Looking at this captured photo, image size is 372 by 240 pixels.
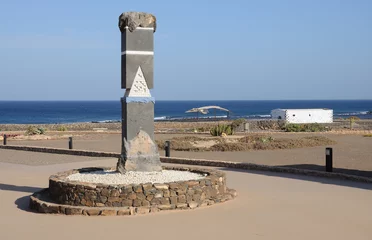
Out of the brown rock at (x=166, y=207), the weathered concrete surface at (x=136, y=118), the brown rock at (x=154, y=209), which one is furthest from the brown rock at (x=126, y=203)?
the weathered concrete surface at (x=136, y=118)

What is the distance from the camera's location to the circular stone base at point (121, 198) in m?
9.80

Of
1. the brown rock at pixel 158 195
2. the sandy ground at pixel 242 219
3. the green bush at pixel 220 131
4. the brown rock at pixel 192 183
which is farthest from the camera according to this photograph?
the green bush at pixel 220 131

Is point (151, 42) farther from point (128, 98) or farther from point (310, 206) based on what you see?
point (310, 206)

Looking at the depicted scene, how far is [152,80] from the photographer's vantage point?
38.9 ft

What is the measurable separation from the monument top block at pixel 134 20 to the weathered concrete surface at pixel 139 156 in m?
2.19

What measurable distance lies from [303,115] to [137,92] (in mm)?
36182

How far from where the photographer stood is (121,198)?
9.91m

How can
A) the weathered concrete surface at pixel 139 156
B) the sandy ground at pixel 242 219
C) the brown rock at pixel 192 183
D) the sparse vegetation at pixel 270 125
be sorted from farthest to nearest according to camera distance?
the sparse vegetation at pixel 270 125 < the weathered concrete surface at pixel 139 156 < the brown rock at pixel 192 183 < the sandy ground at pixel 242 219

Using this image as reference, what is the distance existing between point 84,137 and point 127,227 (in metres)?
23.6

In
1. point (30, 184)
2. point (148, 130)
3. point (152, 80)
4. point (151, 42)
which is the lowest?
point (30, 184)

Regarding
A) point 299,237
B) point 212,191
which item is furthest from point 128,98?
point 299,237

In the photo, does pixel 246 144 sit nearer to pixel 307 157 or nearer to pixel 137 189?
Answer: pixel 307 157

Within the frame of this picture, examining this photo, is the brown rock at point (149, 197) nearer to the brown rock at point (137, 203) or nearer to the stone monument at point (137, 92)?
the brown rock at point (137, 203)

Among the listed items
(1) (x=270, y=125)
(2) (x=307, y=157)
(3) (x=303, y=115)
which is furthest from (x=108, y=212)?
(3) (x=303, y=115)
